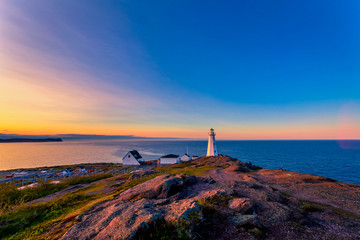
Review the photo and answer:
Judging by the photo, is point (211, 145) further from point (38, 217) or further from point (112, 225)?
point (112, 225)

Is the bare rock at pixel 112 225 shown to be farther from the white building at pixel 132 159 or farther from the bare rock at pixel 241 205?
the white building at pixel 132 159

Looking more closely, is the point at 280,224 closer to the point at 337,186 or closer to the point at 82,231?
the point at 82,231

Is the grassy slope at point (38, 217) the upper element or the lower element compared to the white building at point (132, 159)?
upper

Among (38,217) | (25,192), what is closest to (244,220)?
(38,217)

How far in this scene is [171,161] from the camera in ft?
211

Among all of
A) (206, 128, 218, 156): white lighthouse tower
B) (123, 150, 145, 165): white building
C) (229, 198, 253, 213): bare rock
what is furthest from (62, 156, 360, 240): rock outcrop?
(123, 150, 145, 165): white building

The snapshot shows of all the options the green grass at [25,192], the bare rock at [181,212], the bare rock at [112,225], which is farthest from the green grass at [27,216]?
the bare rock at [181,212]

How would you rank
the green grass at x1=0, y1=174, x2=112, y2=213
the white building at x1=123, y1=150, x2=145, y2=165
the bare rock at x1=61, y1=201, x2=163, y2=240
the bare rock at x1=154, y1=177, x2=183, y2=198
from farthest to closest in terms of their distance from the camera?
1. the white building at x1=123, y1=150, x2=145, y2=165
2. the green grass at x1=0, y1=174, x2=112, y2=213
3. the bare rock at x1=154, y1=177, x2=183, y2=198
4. the bare rock at x1=61, y1=201, x2=163, y2=240

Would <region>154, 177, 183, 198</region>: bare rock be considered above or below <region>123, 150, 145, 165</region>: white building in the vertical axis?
above

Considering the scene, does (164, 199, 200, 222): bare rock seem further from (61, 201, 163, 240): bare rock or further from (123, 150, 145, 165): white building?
(123, 150, 145, 165): white building

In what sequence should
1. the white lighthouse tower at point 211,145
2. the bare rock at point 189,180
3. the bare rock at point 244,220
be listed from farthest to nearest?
the white lighthouse tower at point 211,145
the bare rock at point 189,180
the bare rock at point 244,220

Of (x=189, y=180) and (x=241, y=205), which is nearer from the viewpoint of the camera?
(x=241, y=205)

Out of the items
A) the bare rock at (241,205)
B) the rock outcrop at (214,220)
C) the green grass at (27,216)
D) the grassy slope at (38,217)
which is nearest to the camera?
the rock outcrop at (214,220)

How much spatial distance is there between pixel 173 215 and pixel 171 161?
58.8 metres
